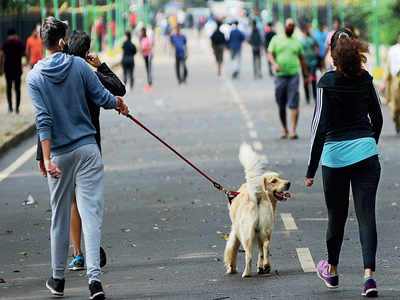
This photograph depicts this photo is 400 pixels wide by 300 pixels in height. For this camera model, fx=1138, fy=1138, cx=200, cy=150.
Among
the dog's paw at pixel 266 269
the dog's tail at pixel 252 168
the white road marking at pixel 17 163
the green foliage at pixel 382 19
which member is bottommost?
the green foliage at pixel 382 19

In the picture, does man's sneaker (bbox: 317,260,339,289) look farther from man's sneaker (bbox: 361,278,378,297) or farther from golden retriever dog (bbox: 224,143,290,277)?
golden retriever dog (bbox: 224,143,290,277)

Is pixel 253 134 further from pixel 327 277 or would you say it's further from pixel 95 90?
pixel 95 90

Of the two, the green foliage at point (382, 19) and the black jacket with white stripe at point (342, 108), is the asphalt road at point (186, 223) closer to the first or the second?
the black jacket with white stripe at point (342, 108)

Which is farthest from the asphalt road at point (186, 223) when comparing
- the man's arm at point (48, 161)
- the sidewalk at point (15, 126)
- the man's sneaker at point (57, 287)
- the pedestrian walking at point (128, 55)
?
the pedestrian walking at point (128, 55)

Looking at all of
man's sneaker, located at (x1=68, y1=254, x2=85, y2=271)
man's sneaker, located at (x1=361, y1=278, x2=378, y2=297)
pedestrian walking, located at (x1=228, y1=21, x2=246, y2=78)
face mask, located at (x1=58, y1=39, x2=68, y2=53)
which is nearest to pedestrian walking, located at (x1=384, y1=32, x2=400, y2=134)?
man's sneaker, located at (x1=68, y1=254, x2=85, y2=271)

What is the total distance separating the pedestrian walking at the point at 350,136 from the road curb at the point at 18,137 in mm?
11451

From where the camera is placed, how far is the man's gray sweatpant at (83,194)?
742 cm

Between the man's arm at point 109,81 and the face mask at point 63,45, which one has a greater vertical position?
the face mask at point 63,45

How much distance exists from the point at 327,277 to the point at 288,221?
135 inches

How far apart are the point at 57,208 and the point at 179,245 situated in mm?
2339

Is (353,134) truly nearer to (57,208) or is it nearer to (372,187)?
(372,187)

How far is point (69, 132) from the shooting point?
24.3ft

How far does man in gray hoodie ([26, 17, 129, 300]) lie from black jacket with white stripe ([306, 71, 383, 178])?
1.43 meters

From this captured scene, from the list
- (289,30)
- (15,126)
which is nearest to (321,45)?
(289,30)
